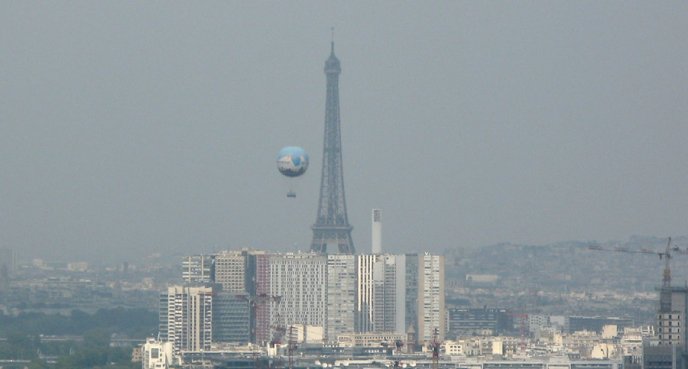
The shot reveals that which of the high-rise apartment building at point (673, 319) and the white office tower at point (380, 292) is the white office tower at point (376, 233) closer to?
the white office tower at point (380, 292)

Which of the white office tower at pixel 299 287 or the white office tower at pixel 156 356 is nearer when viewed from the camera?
the white office tower at pixel 156 356

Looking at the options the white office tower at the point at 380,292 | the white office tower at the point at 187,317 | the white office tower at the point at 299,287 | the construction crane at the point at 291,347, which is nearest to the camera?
the construction crane at the point at 291,347

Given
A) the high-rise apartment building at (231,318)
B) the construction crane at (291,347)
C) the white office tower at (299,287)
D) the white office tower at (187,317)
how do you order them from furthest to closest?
the white office tower at (299,287) → the high-rise apartment building at (231,318) → the white office tower at (187,317) → the construction crane at (291,347)

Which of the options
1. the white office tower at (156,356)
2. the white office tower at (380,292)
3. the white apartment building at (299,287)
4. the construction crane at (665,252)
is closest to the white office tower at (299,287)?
the white apartment building at (299,287)

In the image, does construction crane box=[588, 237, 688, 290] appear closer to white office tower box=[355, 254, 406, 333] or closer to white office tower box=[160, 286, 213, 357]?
white office tower box=[355, 254, 406, 333]

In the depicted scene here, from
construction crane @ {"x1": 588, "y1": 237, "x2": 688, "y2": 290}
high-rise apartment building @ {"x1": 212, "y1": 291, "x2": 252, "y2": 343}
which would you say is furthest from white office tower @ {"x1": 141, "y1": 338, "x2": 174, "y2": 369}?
construction crane @ {"x1": 588, "y1": 237, "x2": 688, "y2": 290}
